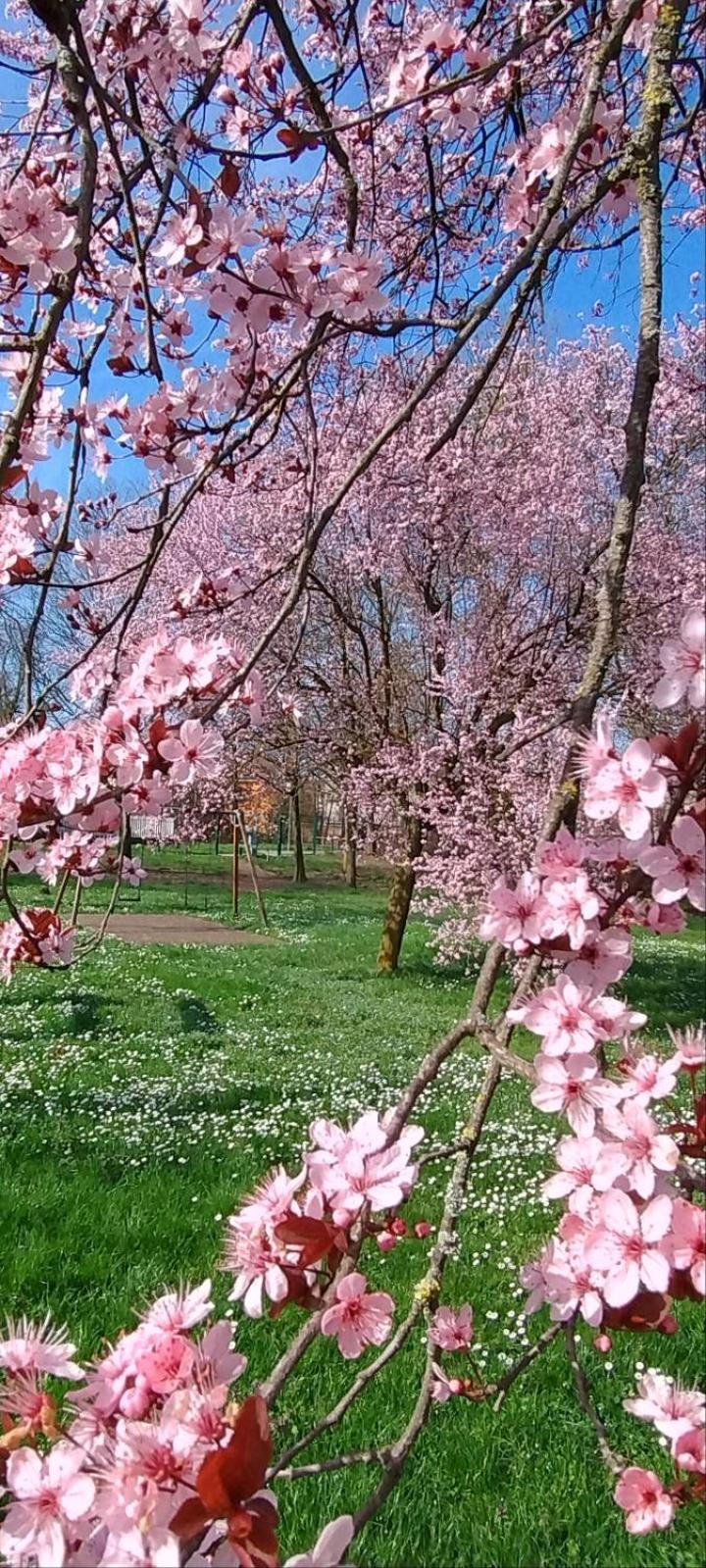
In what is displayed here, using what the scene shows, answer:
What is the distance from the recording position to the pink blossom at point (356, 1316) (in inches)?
36.7

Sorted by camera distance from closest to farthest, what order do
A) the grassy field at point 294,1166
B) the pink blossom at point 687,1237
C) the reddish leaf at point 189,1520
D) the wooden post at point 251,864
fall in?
the reddish leaf at point 189,1520 → the pink blossom at point 687,1237 → the grassy field at point 294,1166 → the wooden post at point 251,864

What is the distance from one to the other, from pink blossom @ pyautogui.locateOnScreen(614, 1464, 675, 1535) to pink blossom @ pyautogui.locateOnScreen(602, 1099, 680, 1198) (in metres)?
0.41

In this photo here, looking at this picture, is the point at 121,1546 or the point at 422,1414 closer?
the point at 121,1546

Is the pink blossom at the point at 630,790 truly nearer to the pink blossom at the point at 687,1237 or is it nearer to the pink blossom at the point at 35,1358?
the pink blossom at the point at 687,1237

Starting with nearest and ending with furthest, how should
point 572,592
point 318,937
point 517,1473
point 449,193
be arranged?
point 517,1473
point 449,193
point 572,592
point 318,937

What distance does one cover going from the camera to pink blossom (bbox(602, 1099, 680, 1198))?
32.8 inches

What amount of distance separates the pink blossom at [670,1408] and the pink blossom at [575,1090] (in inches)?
11.0

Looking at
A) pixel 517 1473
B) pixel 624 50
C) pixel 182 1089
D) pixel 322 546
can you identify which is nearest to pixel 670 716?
pixel 322 546

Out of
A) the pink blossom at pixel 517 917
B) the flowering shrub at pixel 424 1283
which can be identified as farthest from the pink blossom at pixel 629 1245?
the pink blossom at pixel 517 917

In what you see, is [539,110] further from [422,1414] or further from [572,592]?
[572,592]

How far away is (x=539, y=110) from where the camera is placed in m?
3.72

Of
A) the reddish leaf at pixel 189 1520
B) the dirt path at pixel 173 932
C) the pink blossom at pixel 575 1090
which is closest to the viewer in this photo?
the reddish leaf at pixel 189 1520

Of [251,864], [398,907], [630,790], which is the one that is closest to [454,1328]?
[630,790]

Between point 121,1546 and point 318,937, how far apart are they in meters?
12.2
